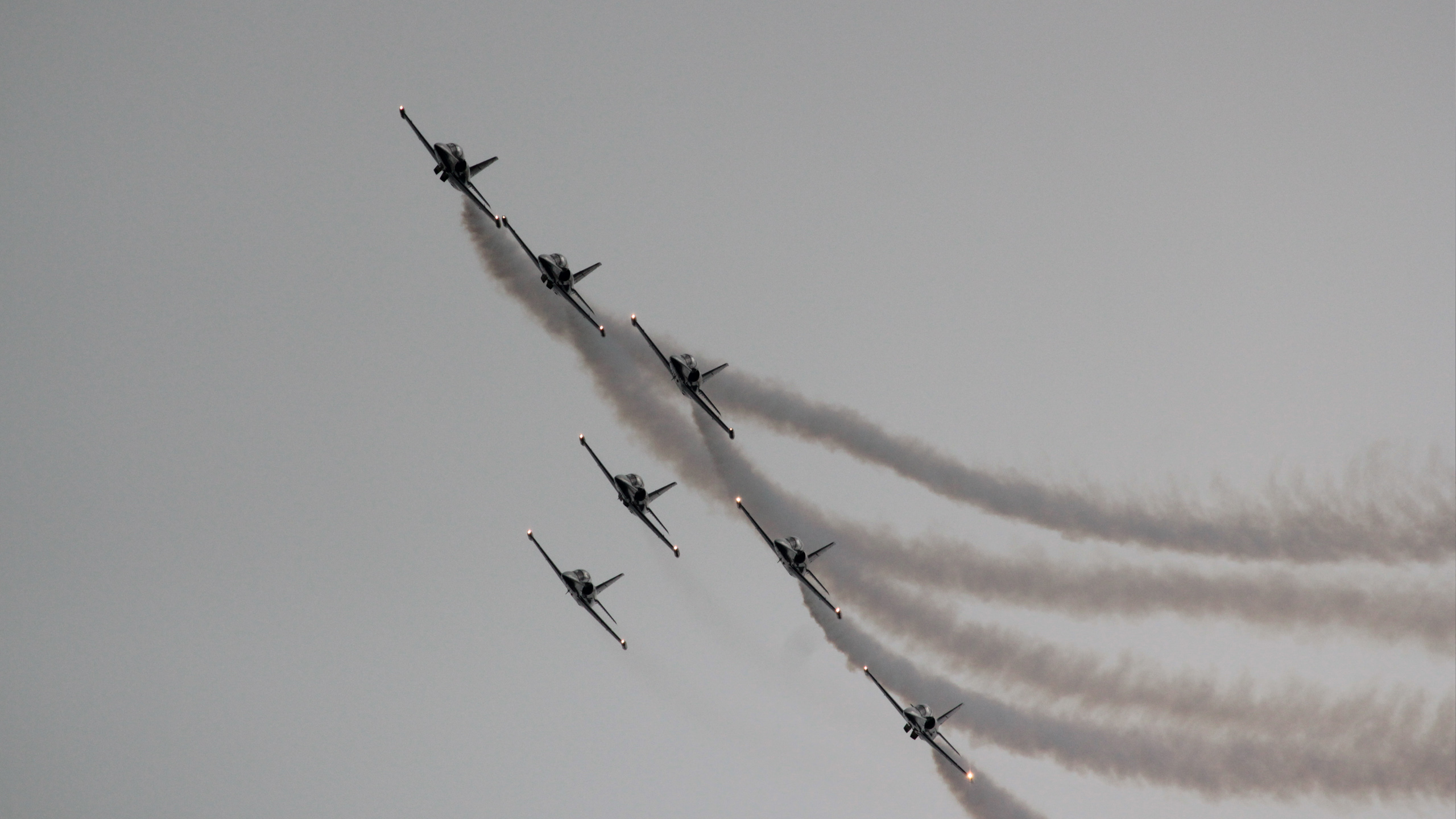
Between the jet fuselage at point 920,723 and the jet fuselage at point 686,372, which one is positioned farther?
the jet fuselage at point 920,723

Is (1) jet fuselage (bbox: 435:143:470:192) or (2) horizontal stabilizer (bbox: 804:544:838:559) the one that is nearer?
(1) jet fuselage (bbox: 435:143:470:192)

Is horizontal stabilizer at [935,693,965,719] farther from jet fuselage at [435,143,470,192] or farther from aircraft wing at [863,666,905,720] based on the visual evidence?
jet fuselage at [435,143,470,192]

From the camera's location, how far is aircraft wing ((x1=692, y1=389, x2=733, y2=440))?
6288 cm

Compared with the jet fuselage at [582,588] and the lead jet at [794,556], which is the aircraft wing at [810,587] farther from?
the jet fuselage at [582,588]

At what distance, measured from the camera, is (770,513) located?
2672 inches

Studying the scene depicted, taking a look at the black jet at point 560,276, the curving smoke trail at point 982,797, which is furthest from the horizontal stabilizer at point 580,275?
the curving smoke trail at point 982,797

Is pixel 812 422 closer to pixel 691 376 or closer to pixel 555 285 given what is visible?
pixel 691 376

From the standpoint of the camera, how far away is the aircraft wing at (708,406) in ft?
206

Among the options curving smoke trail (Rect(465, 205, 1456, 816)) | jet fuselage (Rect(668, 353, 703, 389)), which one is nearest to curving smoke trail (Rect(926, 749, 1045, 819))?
curving smoke trail (Rect(465, 205, 1456, 816))

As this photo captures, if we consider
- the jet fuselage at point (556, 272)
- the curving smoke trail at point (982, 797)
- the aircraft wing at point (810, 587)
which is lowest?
the curving smoke trail at point (982, 797)

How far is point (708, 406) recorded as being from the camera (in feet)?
209

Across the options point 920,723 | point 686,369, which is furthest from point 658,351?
point 920,723

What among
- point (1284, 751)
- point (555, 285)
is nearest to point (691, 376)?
point (555, 285)

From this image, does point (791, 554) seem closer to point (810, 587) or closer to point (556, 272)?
point (810, 587)
